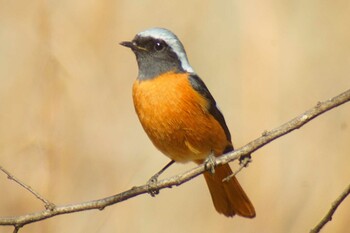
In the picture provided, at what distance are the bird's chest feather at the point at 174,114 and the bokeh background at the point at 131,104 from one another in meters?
1.39

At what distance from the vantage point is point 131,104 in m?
6.32

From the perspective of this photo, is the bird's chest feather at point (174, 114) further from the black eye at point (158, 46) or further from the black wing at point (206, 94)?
→ the black eye at point (158, 46)

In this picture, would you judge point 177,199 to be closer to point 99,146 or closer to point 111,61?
point 99,146

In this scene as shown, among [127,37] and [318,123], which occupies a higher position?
[127,37]

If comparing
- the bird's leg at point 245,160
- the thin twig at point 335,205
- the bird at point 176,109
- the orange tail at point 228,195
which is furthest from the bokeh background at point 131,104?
the thin twig at point 335,205

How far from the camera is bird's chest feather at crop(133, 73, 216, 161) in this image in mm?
4703

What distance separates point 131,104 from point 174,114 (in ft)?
5.45

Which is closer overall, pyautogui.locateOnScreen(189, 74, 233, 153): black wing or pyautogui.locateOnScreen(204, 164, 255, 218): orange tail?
pyautogui.locateOnScreen(189, 74, 233, 153): black wing

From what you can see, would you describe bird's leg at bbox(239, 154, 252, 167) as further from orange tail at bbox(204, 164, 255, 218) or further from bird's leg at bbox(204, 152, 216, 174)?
orange tail at bbox(204, 164, 255, 218)

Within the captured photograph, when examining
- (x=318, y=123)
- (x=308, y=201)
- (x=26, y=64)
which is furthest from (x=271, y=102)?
(x=26, y=64)

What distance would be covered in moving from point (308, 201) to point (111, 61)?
1941 millimetres

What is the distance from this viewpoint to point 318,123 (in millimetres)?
6223

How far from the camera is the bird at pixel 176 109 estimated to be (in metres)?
4.72

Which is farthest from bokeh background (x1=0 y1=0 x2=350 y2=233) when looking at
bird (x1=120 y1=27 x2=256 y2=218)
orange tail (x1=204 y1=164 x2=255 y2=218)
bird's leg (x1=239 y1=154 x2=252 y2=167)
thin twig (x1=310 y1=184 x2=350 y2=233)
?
thin twig (x1=310 y1=184 x2=350 y2=233)
